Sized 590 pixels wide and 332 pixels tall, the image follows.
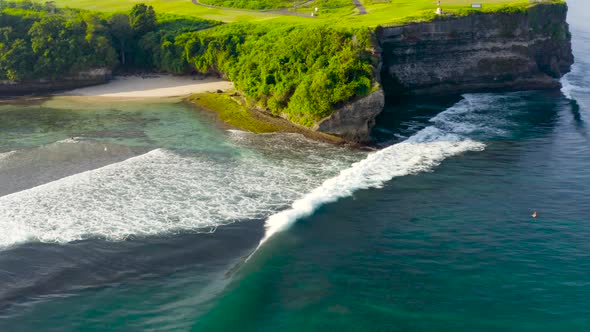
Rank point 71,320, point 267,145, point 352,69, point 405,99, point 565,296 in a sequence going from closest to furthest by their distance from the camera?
1. point 71,320
2. point 565,296
3. point 267,145
4. point 352,69
5. point 405,99

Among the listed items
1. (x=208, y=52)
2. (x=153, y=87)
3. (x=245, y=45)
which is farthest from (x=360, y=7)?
(x=153, y=87)

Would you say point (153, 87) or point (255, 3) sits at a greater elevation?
point (255, 3)

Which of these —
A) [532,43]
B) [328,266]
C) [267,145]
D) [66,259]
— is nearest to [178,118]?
[267,145]

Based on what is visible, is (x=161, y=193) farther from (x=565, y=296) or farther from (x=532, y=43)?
(x=532, y=43)

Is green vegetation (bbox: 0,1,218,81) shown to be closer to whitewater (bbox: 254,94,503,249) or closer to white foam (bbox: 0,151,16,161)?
white foam (bbox: 0,151,16,161)

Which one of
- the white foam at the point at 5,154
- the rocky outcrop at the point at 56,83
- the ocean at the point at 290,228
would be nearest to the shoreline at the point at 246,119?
the ocean at the point at 290,228

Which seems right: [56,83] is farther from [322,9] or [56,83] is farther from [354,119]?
[354,119]
